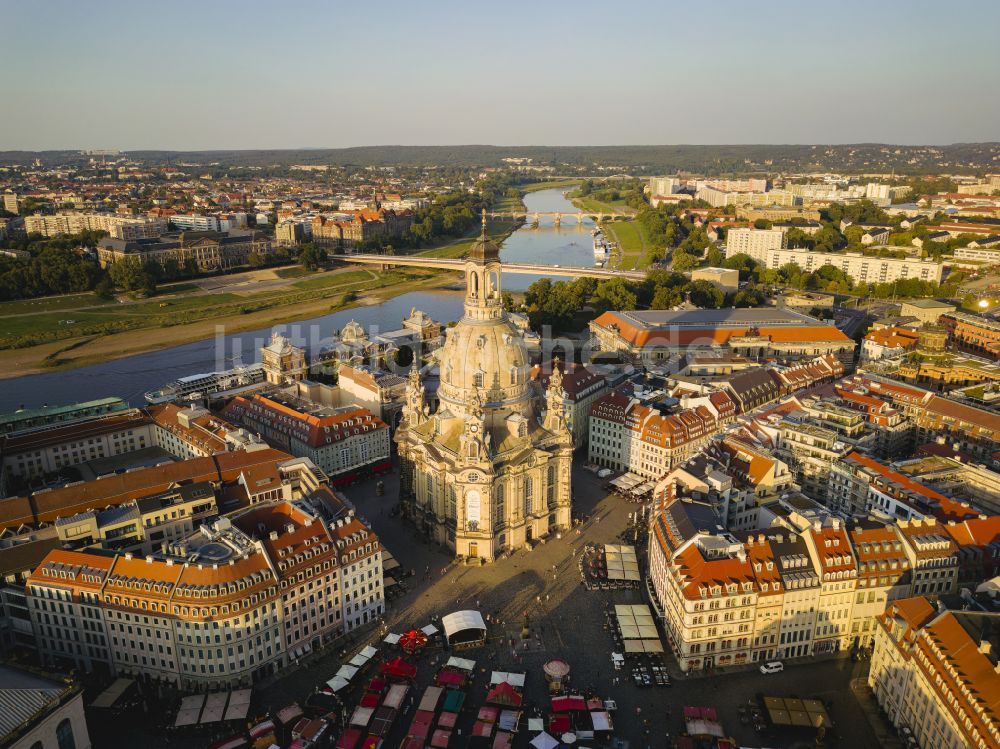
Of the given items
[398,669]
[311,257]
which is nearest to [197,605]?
[398,669]

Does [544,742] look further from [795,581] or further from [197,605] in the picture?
[197,605]

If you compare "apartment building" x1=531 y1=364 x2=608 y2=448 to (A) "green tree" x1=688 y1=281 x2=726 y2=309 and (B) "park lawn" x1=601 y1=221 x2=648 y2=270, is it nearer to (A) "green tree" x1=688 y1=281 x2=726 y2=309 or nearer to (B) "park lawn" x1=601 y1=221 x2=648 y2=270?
(A) "green tree" x1=688 y1=281 x2=726 y2=309

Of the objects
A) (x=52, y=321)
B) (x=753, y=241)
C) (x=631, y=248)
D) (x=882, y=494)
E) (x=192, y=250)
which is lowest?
(x=52, y=321)

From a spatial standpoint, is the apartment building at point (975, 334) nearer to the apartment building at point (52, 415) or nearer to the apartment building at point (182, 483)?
the apartment building at point (182, 483)

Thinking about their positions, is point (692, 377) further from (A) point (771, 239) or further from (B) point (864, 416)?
(A) point (771, 239)

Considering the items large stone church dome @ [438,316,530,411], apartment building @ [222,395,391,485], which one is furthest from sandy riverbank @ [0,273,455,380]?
large stone church dome @ [438,316,530,411]

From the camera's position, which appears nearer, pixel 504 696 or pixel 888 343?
pixel 504 696

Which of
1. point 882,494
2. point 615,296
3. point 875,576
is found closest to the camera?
point 875,576
